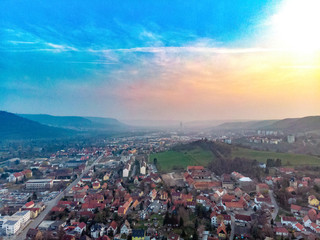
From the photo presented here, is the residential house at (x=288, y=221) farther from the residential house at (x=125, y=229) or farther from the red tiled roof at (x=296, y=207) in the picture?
the residential house at (x=125, y=229)

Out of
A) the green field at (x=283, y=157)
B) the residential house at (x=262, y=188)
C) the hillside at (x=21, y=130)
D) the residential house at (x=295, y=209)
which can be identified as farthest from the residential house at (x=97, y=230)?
the hillside at (x=21, y=130)

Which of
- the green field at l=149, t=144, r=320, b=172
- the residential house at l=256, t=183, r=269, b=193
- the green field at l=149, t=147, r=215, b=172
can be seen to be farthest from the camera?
the green field at l=149, t=147, r=215, b=172

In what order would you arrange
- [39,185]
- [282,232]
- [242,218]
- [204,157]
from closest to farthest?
[282,232] → [242,218] → [39,185] → [204,157]

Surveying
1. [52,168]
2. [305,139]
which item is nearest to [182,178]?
[52,168]

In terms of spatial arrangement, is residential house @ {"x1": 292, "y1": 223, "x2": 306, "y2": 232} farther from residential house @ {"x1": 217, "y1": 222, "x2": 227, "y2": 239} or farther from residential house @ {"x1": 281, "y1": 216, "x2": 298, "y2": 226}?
residential house @ {"x1": 217, "y1": 222, "x2": 227, "y2": 239}

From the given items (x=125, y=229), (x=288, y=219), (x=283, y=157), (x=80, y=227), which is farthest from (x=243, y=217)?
(x=283, y=157)

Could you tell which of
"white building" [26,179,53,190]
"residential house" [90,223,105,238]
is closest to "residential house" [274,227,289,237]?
"residential house" [90,223,105,238]

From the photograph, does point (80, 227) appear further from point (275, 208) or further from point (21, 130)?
point (21, 130)
